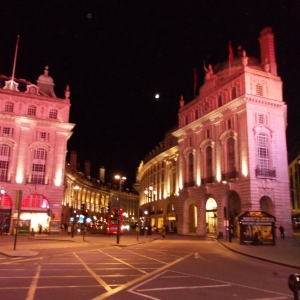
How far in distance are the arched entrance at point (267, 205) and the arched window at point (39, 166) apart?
108ft

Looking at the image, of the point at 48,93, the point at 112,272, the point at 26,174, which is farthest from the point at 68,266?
the point at 48,93

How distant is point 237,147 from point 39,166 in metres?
30.8

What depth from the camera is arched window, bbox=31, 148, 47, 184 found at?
180 ft

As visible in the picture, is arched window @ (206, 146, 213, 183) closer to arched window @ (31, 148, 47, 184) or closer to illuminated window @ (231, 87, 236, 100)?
illuminated window @ (231, 87, 236, 100)

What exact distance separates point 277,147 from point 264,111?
17.1ft

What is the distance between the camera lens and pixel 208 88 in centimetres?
5619

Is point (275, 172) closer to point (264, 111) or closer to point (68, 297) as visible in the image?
point (264, 111)

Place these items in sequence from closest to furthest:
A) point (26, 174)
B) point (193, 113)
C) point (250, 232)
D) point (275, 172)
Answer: point (250, 232), point (275, 172), point (26, 174), point (193, 113)

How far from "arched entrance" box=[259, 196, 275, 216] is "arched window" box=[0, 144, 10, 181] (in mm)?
37588

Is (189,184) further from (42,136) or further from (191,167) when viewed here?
(42,136)

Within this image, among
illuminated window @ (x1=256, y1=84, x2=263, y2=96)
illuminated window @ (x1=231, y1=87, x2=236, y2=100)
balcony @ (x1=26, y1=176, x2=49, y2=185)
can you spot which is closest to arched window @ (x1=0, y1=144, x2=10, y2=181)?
balcony @ (x1=26, y1=176, x2=49, y2=185)

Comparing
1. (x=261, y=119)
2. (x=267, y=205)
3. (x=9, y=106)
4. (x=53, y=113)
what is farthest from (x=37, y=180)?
(x=261, y=119)

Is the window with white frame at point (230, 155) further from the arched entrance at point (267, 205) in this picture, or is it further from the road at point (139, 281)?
the road at point (139, 281)

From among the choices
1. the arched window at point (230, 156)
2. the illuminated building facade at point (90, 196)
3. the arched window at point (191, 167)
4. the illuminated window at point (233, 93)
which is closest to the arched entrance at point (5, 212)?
the illuminated building facade at point (90, 196)
